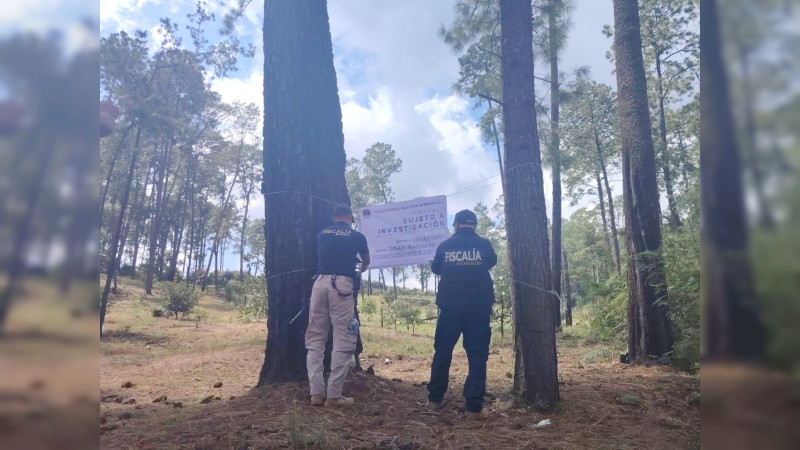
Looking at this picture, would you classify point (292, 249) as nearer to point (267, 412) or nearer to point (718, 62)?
point (267, 412)

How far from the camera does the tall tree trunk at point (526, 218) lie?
15.1 ft

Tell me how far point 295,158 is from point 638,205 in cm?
484

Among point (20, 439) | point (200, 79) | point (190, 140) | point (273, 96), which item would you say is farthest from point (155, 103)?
point (20, 439)

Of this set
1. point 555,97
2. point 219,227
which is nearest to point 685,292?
point 555,97

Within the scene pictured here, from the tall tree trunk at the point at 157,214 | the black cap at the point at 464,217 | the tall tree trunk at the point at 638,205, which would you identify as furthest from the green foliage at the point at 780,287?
the tall tree trunk at the point at 157,214

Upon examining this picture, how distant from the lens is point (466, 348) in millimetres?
4699

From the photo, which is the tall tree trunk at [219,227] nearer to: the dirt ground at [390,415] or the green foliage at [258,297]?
the green foliage at [258,297]

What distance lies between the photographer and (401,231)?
6.51 metres

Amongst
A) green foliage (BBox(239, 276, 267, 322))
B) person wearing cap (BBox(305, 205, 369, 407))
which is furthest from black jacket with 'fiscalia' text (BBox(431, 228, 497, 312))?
green foliage (BBox(239, 276, 267, 322))

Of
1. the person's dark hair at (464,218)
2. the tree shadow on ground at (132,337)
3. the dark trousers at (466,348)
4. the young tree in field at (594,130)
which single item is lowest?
the tree shadow on ground at (132,337)

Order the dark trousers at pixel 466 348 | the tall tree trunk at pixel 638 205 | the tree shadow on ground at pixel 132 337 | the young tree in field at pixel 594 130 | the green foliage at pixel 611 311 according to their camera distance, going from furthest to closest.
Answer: the young tree in field at pixel 594 130 → the tree shadow on ground at pixel 132 337 → the green foliage at pixel 611 311 → the tall tree trunk at pixel 638 205 → the dark trousers at pixel 466 348

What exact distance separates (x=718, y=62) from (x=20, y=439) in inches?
42.2

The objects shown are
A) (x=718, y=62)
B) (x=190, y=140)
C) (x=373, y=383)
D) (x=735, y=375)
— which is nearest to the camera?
(x=735, y=375)

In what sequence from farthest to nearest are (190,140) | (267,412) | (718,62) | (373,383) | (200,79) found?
1. (190,140)
2. (200,79)
3. (373,383)
4. (267,412)
5. (718,62)
